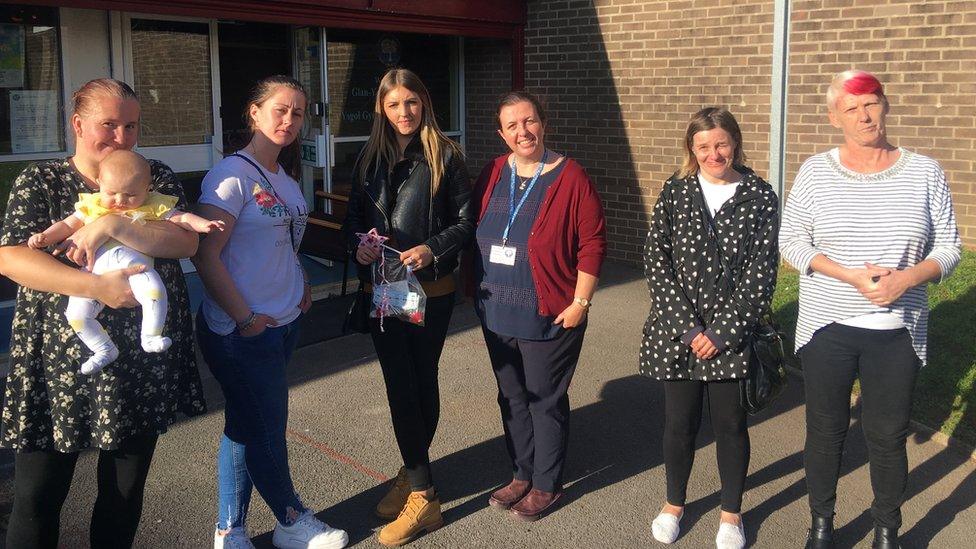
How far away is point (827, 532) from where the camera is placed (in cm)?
356

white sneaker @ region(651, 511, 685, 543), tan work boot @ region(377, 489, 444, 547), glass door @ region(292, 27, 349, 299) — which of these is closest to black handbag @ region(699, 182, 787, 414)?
white sneaker @ region(651, 511, 685, 543)

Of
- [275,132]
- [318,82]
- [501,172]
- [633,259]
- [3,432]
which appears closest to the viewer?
[3,432]

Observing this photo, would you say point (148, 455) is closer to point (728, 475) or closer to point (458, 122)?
point (728, 475)

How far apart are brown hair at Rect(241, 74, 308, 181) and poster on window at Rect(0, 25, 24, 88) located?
4.30 metres

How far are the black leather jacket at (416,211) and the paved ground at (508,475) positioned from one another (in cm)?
108

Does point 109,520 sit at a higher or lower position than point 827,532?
higher

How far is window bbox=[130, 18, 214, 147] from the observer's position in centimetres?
750

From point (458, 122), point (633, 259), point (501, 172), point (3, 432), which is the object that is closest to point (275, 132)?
point (501, 172)

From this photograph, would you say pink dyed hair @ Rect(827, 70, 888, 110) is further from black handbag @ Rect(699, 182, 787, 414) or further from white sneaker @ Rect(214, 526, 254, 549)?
white sneaker @ Rect(214, 526, 254, 549)

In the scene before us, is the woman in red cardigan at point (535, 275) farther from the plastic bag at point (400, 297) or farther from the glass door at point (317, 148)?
the glass door at point (317, 148)

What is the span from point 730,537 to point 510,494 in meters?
0.92

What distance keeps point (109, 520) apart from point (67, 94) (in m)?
4.85

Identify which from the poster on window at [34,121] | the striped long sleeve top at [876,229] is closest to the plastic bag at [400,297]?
the striped long sleeve top at [876,229]

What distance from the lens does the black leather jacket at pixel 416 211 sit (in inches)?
144
